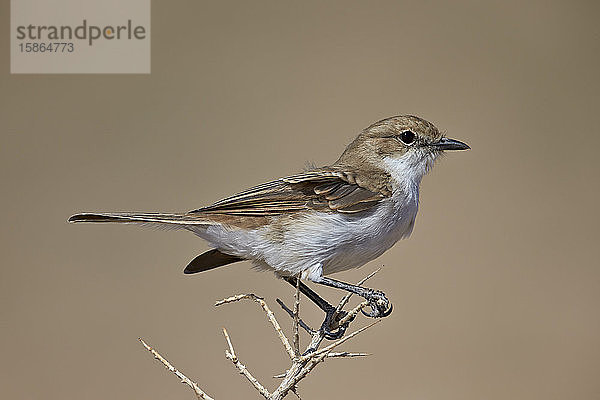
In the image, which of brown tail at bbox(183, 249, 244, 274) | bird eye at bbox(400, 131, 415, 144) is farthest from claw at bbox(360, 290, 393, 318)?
bird eye at bbox(400, 131, 415, 144)

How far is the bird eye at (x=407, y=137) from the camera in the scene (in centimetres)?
188

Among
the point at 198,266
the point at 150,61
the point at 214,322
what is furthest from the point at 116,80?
the point at 198,266

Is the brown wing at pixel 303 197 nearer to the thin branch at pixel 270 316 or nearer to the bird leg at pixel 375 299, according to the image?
the bird leg at pixel 375 299

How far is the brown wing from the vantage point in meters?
1.63

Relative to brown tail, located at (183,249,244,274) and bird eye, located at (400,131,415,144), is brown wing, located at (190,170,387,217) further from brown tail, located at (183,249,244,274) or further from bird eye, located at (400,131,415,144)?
bird eye, located at (400,131,415,144)

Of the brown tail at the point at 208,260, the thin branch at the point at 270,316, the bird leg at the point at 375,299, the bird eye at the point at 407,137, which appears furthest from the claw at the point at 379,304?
the bird eye at the point at 407,137

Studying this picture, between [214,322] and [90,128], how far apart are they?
4.30ft

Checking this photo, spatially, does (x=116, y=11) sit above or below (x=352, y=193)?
above

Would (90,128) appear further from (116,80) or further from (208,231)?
(208,231)

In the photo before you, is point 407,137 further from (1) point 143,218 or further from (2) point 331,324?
(1) point 143,218

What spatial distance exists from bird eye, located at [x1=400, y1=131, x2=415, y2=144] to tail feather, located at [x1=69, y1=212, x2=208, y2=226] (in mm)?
587

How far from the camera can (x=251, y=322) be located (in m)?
3.69

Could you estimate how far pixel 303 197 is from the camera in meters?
1.66

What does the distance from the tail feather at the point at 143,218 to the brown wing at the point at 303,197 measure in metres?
0.05
